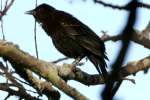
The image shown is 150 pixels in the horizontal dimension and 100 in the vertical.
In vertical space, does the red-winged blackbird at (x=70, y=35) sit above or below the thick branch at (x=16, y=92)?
below

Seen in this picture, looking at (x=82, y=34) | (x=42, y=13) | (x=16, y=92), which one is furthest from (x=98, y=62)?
(x=16, y=92)

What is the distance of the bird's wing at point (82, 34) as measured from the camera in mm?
4520

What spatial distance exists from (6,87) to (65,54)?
5.83 ft

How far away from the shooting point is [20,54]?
2982 millimetres

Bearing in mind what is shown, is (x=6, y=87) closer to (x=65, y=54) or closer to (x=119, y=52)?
(x=65, y=54)

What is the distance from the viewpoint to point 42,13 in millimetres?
5117

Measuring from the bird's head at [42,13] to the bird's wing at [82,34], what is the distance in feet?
0.55

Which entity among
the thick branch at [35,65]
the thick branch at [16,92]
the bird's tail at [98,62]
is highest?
the thick branch at [35,65]

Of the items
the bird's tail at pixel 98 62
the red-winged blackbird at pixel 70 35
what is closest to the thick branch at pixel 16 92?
the bird's tail at pixel 98 62

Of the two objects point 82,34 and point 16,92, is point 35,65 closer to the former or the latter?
point 16,92

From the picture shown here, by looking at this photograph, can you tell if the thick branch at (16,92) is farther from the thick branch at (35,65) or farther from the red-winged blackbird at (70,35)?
the red-winged blackbird at (70,35)

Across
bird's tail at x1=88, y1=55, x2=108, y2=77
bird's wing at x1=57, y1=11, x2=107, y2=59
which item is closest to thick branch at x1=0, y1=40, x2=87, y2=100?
bird's tail at x1=88, y1=55, x2=108, y2=77

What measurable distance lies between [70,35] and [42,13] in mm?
532

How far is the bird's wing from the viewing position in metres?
4.52
